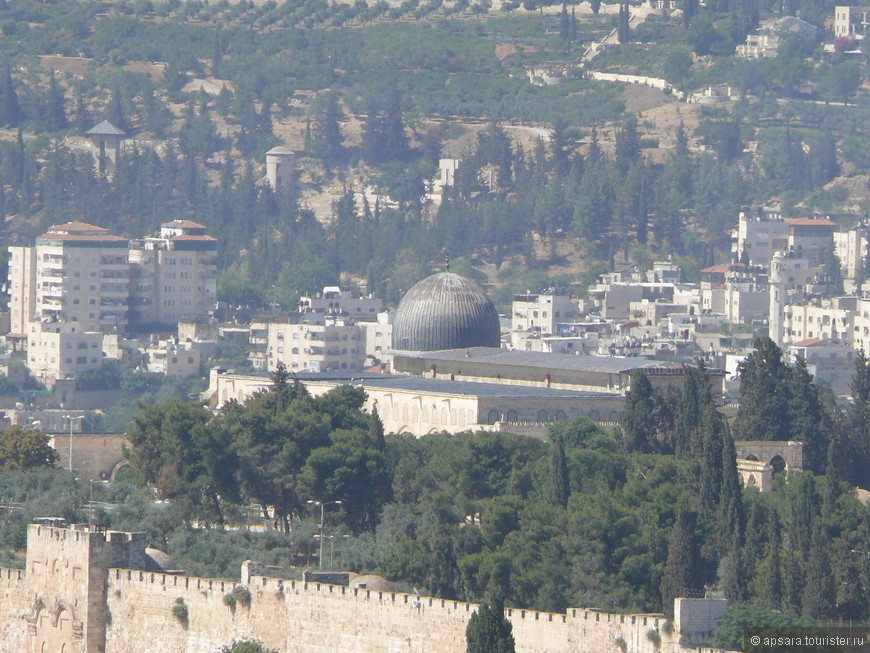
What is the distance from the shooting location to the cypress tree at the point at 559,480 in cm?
6318

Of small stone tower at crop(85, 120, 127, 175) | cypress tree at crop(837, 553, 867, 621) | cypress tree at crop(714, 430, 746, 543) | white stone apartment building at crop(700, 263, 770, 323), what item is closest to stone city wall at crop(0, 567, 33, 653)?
cypress tree at crop(714, 430, 746, 543)

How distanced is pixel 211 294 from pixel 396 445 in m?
93.9

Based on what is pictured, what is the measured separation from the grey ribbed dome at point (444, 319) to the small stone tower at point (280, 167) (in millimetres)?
101522

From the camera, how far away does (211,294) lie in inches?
6471

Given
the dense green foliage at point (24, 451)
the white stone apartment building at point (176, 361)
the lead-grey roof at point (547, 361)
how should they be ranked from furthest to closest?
the white stone apartment building at point (176, 361)
the lead-grey roof at point (547, 361)
the dense green foliage at point (24, 451)

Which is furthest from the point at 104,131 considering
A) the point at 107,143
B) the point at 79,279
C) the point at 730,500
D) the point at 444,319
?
the point at 730,500

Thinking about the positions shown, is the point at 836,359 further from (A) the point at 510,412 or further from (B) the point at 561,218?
(A) the point at 510,412

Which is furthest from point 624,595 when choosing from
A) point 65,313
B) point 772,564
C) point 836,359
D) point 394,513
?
point 65,313

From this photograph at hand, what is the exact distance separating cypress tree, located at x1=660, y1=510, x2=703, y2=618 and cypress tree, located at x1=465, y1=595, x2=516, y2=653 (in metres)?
9.63

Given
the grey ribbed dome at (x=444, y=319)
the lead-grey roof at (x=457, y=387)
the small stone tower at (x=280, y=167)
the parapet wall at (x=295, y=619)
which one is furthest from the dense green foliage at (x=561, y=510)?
the small stone tower at (x=280, y=167)

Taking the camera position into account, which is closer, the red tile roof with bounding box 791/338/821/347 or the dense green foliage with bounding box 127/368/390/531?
the dense green foliage with bounding box 127/368/390/531

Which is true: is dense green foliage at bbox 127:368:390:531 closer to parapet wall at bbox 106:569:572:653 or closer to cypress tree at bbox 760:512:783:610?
parapet wall at bbox 106:569:572:653

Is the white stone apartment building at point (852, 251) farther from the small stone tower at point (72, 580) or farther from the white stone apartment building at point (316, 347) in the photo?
the small stone tower at point (72, 580)

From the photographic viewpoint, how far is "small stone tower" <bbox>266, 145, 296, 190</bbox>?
635 ft
